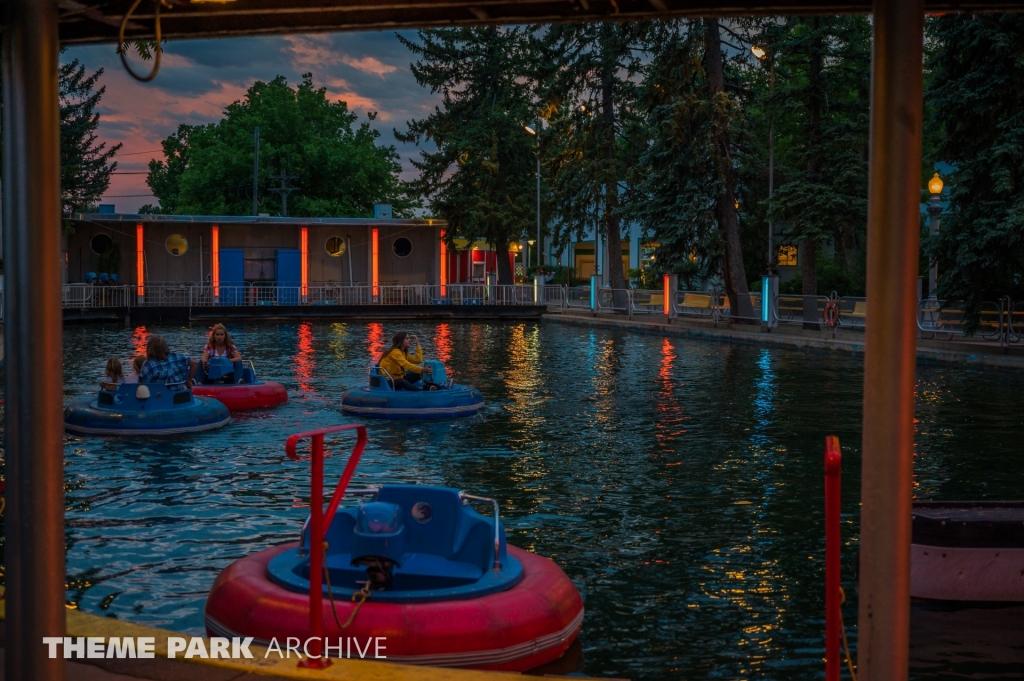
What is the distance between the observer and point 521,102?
5684 centimetres

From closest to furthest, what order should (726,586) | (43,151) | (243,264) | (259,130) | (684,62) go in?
(43,151), (726,586), (684,62), (243,264), (259,130)

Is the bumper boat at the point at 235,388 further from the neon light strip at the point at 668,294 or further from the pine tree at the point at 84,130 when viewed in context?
the pine tree at the point at 84,130

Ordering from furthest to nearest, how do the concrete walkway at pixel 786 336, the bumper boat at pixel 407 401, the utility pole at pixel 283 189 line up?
1. the utility pole at pixel 283 189
2. the concrete walkway at pixel 786 336
3. the bumper boat at pixel 407 401

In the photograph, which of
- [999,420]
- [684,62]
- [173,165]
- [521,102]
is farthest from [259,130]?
[999,420]

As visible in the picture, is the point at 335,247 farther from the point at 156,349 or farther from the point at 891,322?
the point at 891,322

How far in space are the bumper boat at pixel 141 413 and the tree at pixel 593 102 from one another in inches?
1214

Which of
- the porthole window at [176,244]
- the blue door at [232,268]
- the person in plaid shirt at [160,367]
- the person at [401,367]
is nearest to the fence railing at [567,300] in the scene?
the blue door at [232,268]

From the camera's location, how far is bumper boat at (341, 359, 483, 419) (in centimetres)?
1680

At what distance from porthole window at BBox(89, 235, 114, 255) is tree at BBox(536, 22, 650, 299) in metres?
19.4

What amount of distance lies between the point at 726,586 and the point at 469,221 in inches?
1884

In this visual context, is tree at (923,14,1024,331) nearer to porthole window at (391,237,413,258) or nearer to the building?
the building

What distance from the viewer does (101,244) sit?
1921 inches

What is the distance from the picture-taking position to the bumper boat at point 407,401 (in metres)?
16.8

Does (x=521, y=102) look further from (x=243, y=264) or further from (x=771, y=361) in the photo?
(x=771, y=361)
